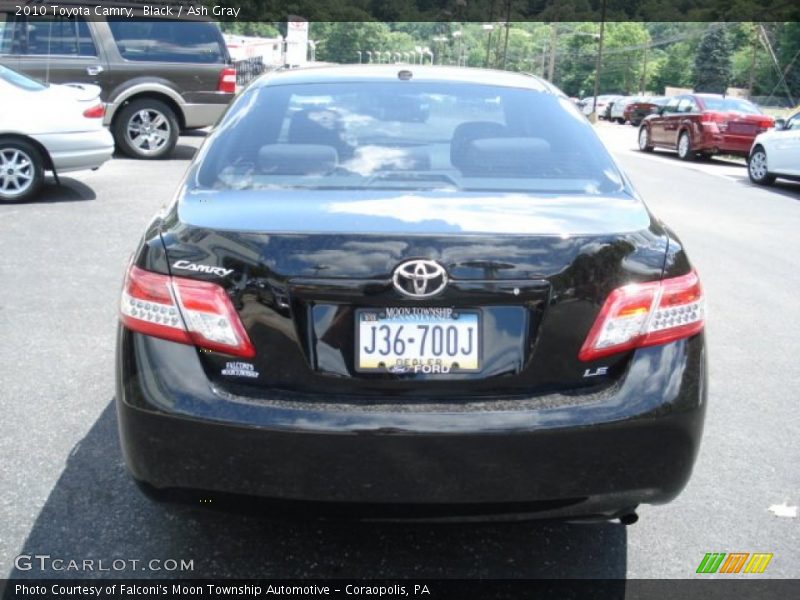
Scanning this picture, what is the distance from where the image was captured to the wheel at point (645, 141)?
23.6 meters

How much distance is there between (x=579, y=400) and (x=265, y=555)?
3.98ft

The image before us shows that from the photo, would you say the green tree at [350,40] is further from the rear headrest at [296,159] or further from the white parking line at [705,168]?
the rear headrest at [296,159]

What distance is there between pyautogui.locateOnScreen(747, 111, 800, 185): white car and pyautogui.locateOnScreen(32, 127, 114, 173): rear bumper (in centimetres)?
1039

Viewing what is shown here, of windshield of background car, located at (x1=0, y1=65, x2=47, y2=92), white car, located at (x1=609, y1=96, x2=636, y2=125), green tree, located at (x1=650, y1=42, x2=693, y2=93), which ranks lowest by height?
green tree, located at (x1=650, y1=42, x2=693, y2=93)

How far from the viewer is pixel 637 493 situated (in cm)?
269

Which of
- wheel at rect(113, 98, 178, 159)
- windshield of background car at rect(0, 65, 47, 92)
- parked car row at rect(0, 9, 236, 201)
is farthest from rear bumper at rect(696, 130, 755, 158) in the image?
windshield of background car at rect(0, 65, 47, 92)

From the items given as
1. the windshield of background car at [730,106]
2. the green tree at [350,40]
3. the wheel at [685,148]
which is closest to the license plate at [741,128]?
the windshield of background car at [730,106]

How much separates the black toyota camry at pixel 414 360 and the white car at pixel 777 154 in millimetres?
13366

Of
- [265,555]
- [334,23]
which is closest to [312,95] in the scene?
[265,555]

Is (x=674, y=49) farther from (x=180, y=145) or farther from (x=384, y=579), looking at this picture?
(x=384, y=579)

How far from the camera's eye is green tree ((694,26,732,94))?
110000mm

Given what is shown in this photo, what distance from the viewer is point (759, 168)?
52.5ft

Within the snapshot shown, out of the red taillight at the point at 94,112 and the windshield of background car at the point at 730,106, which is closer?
the red taillight at the point at 94,112

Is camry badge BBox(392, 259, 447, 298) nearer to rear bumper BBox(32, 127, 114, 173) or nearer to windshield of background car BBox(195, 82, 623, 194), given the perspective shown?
windshield of background car BBox(195, 82, 623, 194)
